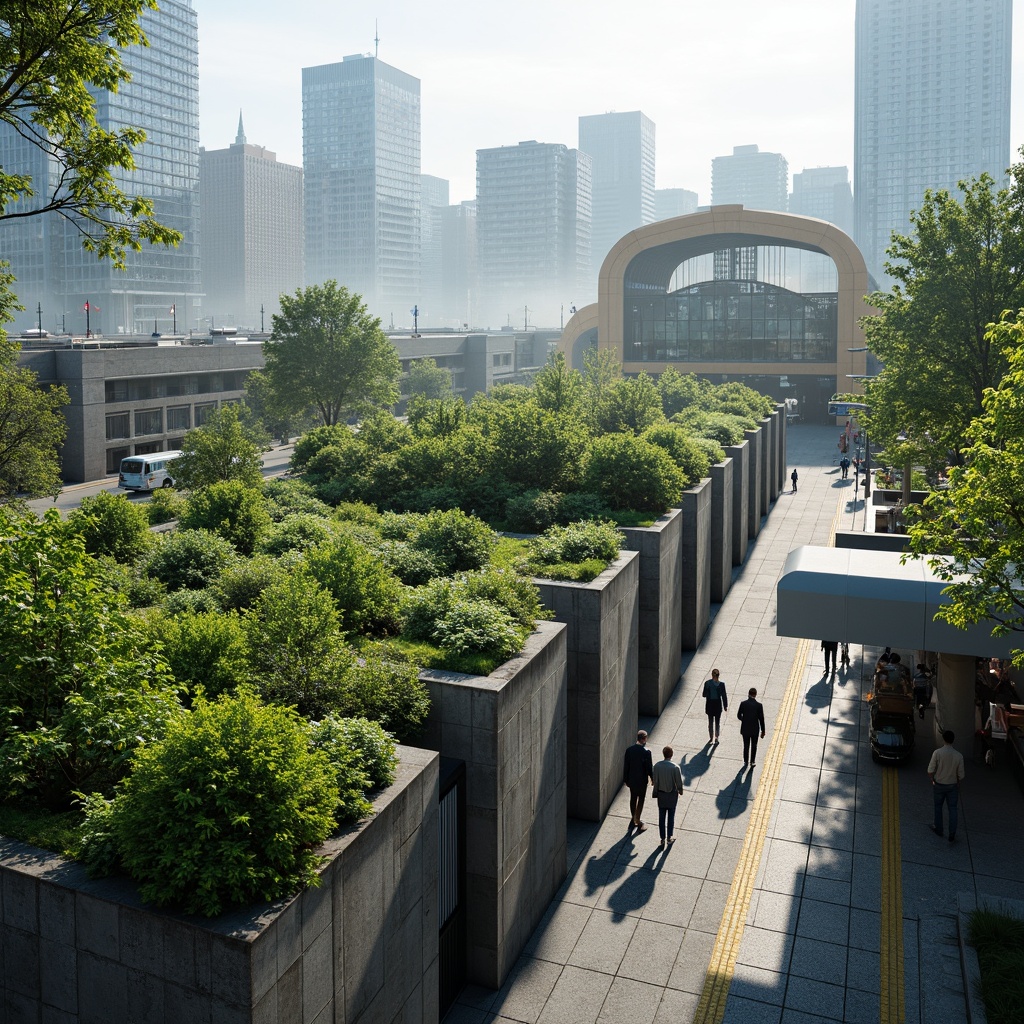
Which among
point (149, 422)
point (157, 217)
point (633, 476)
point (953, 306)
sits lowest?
point (633, 476)

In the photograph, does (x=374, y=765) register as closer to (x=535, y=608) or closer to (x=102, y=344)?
(x=535, y=608)

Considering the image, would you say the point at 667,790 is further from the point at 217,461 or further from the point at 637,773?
the point at 217,461

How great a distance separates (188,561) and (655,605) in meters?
9.54

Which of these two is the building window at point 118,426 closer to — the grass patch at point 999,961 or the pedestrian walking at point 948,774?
the pedestrian walking at point 948,774

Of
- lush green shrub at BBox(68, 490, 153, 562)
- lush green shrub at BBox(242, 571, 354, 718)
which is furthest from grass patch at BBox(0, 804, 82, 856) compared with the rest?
lush green shrub at BBox(68, 490, 153, 562)

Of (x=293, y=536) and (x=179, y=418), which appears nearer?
(x=293, y=536)

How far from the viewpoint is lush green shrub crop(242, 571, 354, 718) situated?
10969 millimetres

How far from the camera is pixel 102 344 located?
64875 millimetres

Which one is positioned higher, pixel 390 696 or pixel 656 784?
pixel 390 696

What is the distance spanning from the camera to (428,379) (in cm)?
9062

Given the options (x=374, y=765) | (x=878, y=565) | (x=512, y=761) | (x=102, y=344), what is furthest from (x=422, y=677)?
(x=102, y=344)

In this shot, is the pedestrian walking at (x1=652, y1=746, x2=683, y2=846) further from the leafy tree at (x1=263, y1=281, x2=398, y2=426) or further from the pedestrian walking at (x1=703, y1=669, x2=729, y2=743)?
the leafy tree at (x1=263, y1=281, x2=398, y2=426)

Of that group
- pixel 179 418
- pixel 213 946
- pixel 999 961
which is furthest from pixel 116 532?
pixel 179 418

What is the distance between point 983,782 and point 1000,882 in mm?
3811
